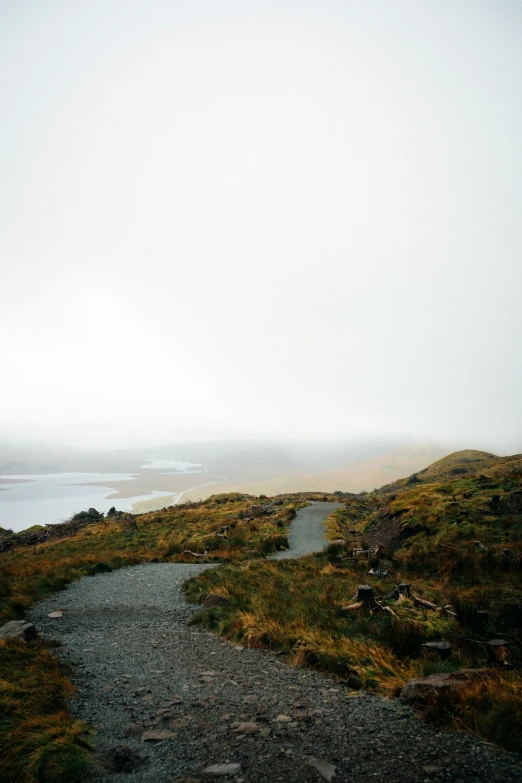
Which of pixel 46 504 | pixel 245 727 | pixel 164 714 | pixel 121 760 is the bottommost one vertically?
pixel 46 504

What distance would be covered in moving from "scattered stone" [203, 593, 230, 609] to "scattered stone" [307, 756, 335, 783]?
309 inches

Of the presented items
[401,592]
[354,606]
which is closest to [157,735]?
[354,606]

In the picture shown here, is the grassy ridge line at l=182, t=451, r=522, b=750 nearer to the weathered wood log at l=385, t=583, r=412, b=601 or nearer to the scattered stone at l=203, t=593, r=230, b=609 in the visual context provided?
the scattered stone at l=203, t=593, r=230, b=609

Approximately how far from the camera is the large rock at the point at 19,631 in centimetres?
863

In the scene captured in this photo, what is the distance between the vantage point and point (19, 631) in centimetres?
881

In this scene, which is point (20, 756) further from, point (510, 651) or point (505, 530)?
point (505, 530)

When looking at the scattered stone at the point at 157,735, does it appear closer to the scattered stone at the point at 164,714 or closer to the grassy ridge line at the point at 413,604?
the scattered stone at the point at 164,714

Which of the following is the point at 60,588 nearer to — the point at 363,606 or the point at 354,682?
the point at 363,606

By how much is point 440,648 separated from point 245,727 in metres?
4.38

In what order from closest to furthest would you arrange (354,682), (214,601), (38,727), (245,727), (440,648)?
(38,727) → (245,727) → (354,682) → (440,648) → (214,601)

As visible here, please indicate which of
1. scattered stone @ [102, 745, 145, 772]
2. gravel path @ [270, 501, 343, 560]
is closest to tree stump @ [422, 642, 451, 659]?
scattered stone @ [102, 745, 145, 772]

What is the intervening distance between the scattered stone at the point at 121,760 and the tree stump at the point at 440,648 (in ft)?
19.0

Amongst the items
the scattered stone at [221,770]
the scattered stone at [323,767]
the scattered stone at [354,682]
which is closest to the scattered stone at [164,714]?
the scattered stone at [221,770]

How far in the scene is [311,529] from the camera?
104ft
